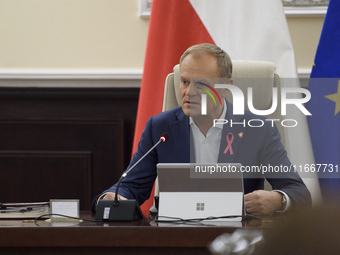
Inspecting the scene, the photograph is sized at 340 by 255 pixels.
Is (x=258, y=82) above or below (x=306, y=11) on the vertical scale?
below

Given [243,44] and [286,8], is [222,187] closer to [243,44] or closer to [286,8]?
[243,44]

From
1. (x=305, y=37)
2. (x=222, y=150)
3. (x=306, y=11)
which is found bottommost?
(x=222, y=150)

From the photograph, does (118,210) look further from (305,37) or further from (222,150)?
(305,37)

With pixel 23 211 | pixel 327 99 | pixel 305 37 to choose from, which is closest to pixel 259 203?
pixel 23 211

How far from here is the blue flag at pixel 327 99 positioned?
6.55 feet

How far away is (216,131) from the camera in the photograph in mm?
1562

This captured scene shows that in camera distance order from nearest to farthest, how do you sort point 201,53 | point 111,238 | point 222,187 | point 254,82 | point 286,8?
point 111,238, point 222,187, point 201,53, point 254,82, point 286,8

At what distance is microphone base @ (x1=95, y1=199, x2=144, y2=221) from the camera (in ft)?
3.59

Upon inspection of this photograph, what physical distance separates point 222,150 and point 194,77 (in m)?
0.30

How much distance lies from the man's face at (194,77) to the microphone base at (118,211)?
20.5 inches

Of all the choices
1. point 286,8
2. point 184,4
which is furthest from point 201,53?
point 286,8

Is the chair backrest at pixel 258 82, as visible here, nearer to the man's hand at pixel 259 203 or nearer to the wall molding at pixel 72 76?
the man's hand at pixel 259 203

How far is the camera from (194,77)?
1.50m

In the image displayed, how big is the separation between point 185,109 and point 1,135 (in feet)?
4.80
